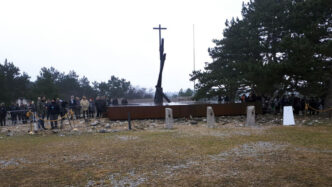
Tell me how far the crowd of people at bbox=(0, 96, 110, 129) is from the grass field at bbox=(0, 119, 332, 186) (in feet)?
12.7

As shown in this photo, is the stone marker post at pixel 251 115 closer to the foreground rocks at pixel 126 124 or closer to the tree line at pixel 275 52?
the foreground rocks at pixel 126 124

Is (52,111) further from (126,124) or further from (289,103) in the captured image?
(289,103)

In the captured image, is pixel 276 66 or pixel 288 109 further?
pixel 276 66

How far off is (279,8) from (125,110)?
44.8ft

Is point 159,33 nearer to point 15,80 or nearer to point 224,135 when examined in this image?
point 224,135

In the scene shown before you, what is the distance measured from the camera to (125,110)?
18234 mm

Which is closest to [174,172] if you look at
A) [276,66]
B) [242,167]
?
[242,167]

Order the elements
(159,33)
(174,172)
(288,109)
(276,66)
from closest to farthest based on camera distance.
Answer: (174,172)
(288,109)
(276,66)
(159,33)

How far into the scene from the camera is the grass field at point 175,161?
221 inches

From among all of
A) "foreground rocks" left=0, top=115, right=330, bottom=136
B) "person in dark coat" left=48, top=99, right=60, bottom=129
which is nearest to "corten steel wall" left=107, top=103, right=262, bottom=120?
"foreground rocks" left=0, top=115, right=330, bottom=136

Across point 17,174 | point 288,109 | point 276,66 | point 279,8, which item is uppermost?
point 279,8

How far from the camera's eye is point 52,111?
1488 cm

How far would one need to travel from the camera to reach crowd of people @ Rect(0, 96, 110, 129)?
14.7 meters

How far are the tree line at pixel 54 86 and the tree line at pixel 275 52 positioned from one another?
77.9 ft
